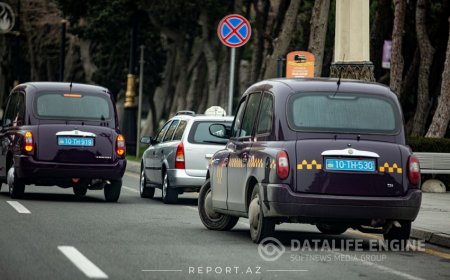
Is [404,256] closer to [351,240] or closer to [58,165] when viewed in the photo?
[351,240]

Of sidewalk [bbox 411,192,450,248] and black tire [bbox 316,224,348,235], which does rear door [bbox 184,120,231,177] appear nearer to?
sidewalk [bbox 411,192,450,248]

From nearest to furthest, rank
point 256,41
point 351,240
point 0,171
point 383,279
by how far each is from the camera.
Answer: point 383,279 < point 351,240 < point 0,171 < point 256,41

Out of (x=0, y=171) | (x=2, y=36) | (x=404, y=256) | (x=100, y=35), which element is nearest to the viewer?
(x=404, y=256)

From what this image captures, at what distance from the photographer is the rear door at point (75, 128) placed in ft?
68.2

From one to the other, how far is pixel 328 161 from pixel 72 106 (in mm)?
8441

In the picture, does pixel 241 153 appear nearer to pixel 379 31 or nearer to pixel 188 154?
pixel 188 154

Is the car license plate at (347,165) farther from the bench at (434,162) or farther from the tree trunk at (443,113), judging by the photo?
the tree trunk at (443,113)

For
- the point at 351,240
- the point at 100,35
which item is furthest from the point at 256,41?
the point at 351,240

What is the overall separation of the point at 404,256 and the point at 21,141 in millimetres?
9002

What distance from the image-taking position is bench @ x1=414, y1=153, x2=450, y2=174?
27.3 meters

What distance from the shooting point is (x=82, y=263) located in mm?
11445

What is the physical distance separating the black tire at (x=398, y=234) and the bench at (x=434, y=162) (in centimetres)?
1283

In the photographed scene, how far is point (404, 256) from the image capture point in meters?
13.4

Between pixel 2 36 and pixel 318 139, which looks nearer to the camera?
pixel 318 139
